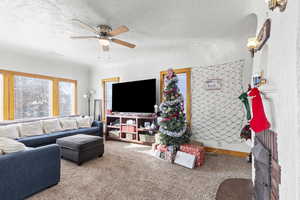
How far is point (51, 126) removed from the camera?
3.72 metres

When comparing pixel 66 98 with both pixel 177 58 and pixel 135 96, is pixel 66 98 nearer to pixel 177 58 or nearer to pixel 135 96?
pixel 135 96

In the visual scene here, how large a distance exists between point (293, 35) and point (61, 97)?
5795mm

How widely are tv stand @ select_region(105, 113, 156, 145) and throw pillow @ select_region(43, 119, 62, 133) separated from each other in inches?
57.7

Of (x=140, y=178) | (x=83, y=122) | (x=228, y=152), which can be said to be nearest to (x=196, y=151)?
(x=228, y=152)

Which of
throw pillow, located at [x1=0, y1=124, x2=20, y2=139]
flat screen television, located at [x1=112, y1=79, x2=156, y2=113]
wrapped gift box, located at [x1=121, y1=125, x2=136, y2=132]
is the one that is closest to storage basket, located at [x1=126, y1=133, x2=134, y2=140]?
wrapped gift box, located at [x1=121, y1=125, x2=136, y2=132]

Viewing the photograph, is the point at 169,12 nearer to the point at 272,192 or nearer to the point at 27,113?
the point at 272,192

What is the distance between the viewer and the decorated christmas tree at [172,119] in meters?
3.00

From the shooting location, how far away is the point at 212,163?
2820 millimetres

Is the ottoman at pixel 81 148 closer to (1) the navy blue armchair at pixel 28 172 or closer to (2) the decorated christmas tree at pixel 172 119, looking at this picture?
(1) the navy blue armchair at pixel 28 172

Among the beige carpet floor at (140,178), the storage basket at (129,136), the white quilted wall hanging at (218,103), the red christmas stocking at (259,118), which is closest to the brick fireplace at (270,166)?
the red christmas stocking at (259,118)

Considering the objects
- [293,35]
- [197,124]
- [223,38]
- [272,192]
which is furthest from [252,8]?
[197,124]

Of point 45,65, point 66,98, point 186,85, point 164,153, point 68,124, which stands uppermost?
point 45,65

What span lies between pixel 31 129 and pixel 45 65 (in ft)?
7.41

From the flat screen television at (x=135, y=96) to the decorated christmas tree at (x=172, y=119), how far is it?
0.96 meters
